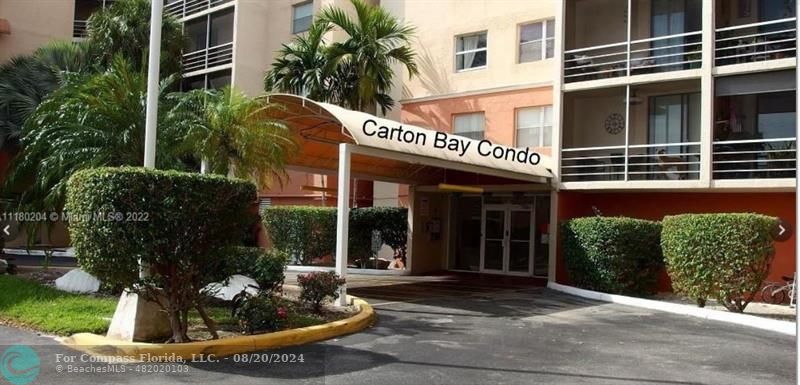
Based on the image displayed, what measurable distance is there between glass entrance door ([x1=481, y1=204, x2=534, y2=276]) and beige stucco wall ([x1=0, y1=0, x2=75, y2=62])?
23.0 metres

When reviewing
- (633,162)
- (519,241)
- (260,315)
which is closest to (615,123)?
(633,162)

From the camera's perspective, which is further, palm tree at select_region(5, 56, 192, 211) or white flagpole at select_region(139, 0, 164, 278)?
palm tree at select_region(5, 56, 192, 211)

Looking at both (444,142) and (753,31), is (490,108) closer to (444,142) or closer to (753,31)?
(444,142)

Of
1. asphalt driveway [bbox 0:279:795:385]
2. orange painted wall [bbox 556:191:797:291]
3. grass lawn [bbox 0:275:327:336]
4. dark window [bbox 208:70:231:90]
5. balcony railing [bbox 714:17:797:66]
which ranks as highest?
dark window [bbox 208:70:231:90]

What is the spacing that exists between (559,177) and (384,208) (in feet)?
20.4

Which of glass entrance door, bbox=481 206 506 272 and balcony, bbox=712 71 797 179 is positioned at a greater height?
balcony, bbox=712 71 797 179

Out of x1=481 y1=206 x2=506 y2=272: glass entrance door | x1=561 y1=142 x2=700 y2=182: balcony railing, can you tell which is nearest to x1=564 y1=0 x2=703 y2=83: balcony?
x1=561 y1=142 x2=700 y2=182: balcony railing

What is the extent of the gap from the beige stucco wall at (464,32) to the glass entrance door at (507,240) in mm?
3704

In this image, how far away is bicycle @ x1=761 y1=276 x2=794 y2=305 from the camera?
584 inches

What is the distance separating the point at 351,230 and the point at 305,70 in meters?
5.17

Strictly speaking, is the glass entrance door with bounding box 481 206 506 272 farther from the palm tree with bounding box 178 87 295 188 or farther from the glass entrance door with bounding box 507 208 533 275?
the palm tree with bounding box 178 87 295 188

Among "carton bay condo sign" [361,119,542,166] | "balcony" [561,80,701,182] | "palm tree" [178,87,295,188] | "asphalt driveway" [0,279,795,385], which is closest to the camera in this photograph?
"asphalt driveway" [0,279,795,385]

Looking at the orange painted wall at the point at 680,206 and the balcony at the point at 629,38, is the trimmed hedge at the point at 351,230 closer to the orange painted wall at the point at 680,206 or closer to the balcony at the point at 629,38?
the orange painted wall at the point at 680,206

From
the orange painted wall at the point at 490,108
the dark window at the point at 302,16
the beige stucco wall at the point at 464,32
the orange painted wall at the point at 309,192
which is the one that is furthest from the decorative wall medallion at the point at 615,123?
the dark window at the point at 302,16
